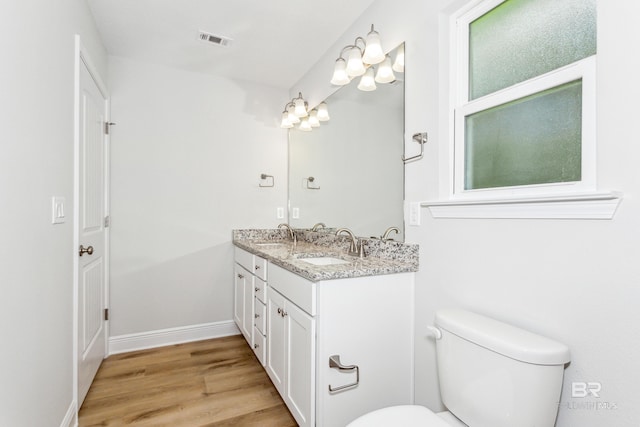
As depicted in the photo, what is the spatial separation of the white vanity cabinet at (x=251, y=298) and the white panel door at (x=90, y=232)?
978 mm

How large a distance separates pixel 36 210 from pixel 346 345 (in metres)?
1.34

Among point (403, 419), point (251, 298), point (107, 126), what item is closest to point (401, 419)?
point (403, 419)

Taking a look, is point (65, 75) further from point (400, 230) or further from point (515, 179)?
point (515, 179)

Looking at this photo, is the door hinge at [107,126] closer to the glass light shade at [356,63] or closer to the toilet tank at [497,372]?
the glass light shade at [356,63]

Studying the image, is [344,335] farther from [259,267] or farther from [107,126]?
[107,126]

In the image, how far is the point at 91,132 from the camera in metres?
1.97

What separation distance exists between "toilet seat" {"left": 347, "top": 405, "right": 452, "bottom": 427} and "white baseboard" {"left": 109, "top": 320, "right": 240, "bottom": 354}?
2111mm

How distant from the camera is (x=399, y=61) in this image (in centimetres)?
167

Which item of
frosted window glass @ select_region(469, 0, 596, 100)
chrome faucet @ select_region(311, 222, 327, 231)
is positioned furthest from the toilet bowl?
chrome faucet @ select_region(311, 222, 327, 231)

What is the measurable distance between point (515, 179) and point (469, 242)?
0.30 m

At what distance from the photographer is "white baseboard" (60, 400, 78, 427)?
1.48 metres

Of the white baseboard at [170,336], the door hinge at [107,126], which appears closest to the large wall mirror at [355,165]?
the white baseboard at [170,336]

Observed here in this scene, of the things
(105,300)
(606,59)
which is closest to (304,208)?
(105,300)

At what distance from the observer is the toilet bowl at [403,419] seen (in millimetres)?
970
